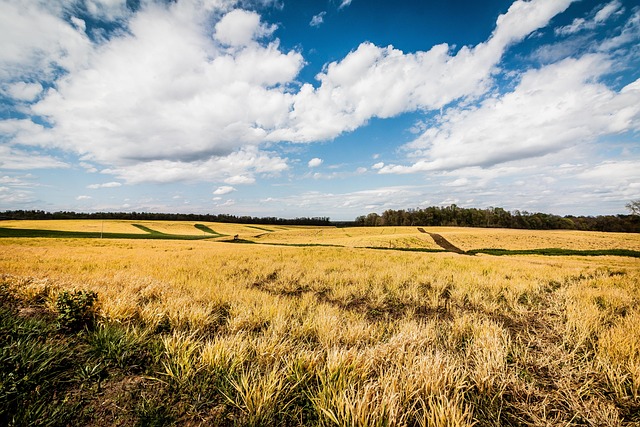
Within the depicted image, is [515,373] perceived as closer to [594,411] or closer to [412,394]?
[594,411]

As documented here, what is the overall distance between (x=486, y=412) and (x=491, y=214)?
469ft

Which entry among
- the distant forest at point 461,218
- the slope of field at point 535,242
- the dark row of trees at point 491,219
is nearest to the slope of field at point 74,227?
the distant forest at point 461,218

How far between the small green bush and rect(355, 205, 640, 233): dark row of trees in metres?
127

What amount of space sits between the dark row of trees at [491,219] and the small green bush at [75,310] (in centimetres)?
12712

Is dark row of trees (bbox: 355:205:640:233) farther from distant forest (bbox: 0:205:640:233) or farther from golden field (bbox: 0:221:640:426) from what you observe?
golden field (bbox: 0:221:640:426)

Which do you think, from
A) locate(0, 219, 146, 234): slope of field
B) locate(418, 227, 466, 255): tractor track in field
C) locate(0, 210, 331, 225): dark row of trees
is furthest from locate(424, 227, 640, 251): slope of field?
locate(0, 210, 331, 225): dark row of trees

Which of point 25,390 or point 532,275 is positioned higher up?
point 25,390

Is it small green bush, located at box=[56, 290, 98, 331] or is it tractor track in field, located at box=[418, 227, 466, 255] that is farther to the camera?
tractor track in field, located at box=[418, 227, 466, 255]

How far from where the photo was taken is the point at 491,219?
118 m

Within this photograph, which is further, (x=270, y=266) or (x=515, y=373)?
(x=270, y=266)

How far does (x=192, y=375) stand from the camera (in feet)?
11.0

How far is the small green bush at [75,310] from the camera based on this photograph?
4.45 m

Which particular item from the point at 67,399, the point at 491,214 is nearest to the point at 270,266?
the point at 67,399

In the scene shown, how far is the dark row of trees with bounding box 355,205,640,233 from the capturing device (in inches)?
3870
